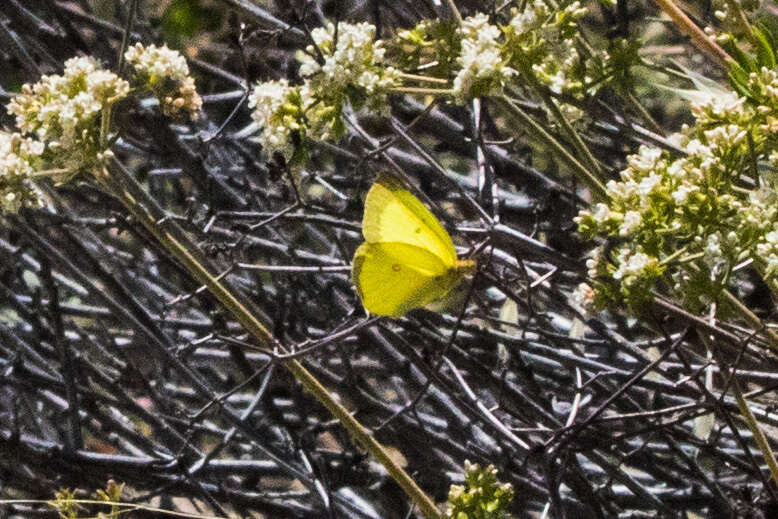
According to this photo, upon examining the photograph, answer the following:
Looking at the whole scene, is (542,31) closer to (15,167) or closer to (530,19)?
(530,19)

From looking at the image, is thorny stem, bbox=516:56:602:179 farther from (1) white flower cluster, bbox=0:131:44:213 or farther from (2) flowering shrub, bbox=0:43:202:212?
(1) white flower cluster, bbox=0:131:44:213

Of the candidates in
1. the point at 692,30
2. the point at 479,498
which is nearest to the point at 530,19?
the point at 692,30

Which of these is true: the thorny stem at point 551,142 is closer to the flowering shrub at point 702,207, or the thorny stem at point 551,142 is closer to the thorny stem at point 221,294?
the flowering shrub at point 702,207

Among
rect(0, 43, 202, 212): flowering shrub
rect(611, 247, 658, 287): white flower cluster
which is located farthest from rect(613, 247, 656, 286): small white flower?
rect(0, 43, 202, 212): flowering shrub

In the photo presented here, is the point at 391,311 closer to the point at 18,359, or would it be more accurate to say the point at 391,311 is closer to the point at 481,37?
the point at 481,37

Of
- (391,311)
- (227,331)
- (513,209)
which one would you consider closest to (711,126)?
(391,311)

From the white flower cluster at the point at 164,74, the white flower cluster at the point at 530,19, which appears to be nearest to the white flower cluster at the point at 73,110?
the white flower cluster at the point at 164,74
